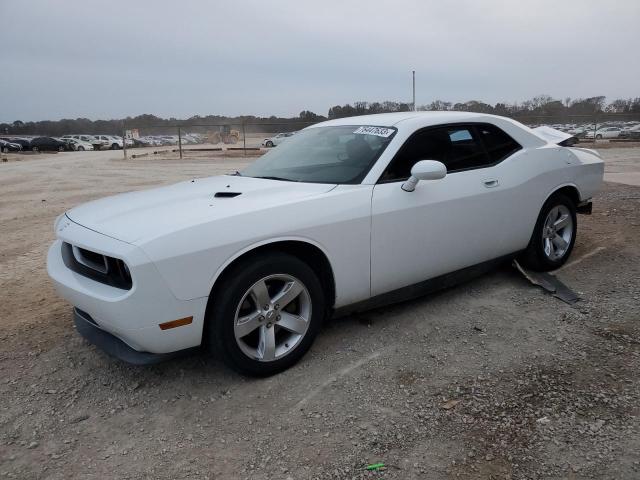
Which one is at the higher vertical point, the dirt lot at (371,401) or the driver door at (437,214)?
the driver door at (437,214)

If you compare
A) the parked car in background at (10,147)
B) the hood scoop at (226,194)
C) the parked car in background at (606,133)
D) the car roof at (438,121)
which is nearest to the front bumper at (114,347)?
the hood scoop at (226,194)

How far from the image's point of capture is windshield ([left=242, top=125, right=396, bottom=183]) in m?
3.45

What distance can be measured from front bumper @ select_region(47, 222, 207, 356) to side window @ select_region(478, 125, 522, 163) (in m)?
2.64

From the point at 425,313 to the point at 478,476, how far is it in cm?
172

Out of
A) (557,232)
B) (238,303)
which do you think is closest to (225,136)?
(557,232)

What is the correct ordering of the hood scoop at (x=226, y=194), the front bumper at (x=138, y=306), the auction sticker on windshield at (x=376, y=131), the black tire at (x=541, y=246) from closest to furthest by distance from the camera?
the front bumper at (x=138, y=306)
the hood scoop at (x=226, y=194)
the auction sticker on windshield at (x=376, y=131)
the black tire at (x=541, y=246)

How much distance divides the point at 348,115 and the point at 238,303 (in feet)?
109


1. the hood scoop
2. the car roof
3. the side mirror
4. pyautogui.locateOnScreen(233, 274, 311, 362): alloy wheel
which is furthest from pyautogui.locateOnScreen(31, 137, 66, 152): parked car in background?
the side mirror

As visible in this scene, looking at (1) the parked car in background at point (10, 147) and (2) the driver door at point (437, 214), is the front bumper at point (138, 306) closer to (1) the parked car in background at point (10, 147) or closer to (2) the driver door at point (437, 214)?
(2) the driver door at point (437, 214)

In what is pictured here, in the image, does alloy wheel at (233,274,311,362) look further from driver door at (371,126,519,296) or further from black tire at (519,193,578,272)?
black tire at (519,193,578,272)

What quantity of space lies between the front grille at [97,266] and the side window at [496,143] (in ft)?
9.52

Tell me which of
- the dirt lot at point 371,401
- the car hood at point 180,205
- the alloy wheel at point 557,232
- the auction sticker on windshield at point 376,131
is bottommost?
the dirt lot at point 371,401

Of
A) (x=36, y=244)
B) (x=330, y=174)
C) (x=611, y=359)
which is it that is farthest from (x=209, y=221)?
(x=36, y=244)

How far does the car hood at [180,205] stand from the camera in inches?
106
